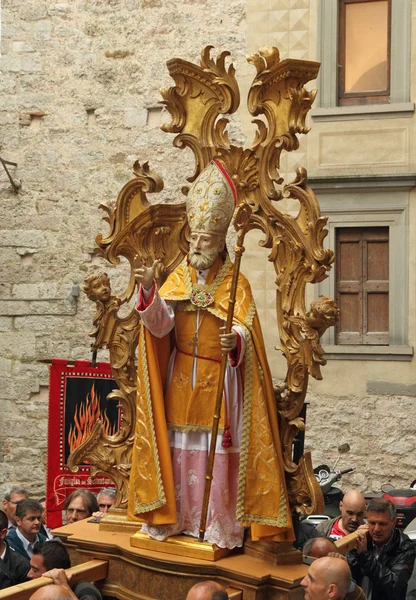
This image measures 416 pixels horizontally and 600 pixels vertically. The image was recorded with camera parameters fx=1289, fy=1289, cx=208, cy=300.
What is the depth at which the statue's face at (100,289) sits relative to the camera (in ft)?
21.3

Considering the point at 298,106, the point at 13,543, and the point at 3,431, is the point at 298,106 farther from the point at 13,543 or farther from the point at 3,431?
the point at 3,431

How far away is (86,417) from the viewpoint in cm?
1069

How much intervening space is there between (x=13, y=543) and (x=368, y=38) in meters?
7.94

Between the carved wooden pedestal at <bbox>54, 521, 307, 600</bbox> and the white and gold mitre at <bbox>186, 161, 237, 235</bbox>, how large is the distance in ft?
5.08

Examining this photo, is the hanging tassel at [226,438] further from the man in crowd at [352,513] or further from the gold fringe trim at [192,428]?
the man in crowd at [352,513]

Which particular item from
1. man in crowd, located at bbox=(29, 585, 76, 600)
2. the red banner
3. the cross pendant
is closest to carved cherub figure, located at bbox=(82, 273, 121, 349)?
the cross pendant

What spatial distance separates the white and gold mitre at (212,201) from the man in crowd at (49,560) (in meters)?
1.67

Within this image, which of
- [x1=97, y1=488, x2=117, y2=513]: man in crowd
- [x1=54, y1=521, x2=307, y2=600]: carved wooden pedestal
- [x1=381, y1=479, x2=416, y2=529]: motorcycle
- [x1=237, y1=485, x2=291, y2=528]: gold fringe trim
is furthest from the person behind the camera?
[x1=381, y1=479, x2=416, y2=529]: motorcycle

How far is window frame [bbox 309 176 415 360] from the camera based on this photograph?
43.0 ft

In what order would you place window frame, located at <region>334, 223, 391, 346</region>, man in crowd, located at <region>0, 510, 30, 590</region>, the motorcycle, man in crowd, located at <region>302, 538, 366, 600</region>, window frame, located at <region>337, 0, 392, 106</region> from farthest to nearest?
1. window frame, located at <region>337, 0, 392, 106</region>
2. window frame, located at <region>334, 223, 391, 346</region>
3. the motorcycle
4. man in crowd, located at <region>0, 510, 30, 590</region>
5. man in crowd, located at <region>302, 538, 366, 600</region>

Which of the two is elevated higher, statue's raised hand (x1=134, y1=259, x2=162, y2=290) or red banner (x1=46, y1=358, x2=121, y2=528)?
statue's raised hand (x1=134, y1=259, x2=162, y2=290)

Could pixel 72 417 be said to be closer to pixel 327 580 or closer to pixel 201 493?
pixel 201 493

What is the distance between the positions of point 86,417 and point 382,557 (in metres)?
4.40

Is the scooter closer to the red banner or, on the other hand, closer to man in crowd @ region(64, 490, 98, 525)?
the red banner
